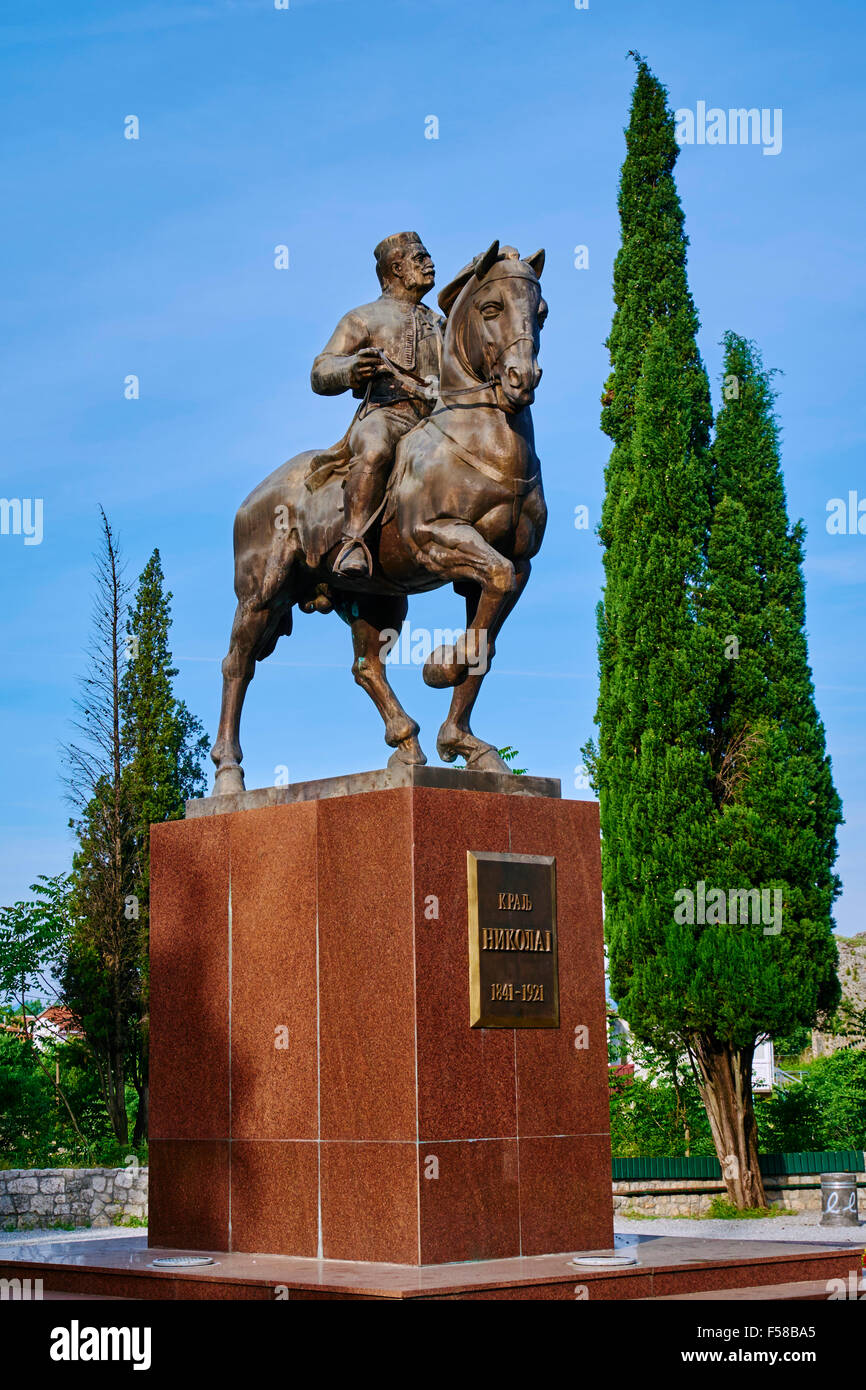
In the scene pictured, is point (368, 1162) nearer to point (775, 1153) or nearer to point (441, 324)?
point (441, 324)

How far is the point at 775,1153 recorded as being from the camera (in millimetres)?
20297

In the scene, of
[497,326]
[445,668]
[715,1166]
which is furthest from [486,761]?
[715,1166]

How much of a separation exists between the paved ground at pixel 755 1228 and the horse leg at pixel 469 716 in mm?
8470

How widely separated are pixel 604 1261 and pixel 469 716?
9.42 ft

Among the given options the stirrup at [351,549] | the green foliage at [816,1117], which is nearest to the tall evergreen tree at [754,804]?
the green foliage at [816,1117]

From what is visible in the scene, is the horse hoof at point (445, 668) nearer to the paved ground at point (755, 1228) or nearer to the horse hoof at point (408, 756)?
the horse hoof at point (408, 756)

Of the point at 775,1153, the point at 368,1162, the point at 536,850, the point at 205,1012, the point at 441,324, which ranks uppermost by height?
the point at 441,324

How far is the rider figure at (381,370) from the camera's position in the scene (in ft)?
28.0

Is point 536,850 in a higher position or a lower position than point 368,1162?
higher

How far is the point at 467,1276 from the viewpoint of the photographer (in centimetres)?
653

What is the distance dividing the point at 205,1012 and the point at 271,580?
101 inches

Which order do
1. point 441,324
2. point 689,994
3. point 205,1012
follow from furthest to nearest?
point 689,994
point 441,324
point 205,1012
